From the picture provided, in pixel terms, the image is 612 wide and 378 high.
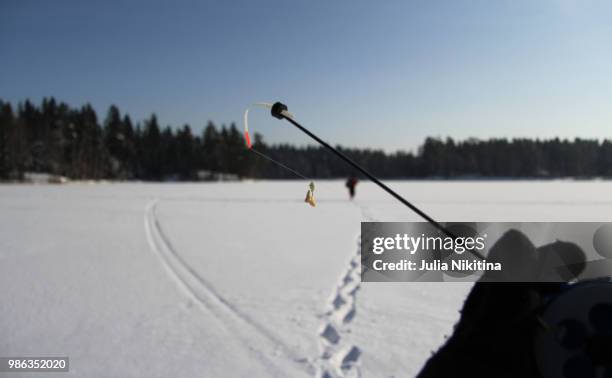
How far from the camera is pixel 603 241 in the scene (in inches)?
45.8

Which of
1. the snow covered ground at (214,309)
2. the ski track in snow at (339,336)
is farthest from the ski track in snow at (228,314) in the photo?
the ski track in snow at (339,336)

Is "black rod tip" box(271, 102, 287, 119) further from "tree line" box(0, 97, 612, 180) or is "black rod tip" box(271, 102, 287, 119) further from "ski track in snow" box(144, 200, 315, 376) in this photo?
"tree line" box(0, 97, 612, 180)

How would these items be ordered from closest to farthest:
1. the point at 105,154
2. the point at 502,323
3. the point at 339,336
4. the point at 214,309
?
the point at 502,323
the point at 339,336
the point at 214,309
the point at 105,154

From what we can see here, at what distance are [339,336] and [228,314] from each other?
1371mm

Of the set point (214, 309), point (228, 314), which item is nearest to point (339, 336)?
point (228, 314)

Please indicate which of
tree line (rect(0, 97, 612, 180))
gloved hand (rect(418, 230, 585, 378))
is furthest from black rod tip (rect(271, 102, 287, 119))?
tree line (rect(0, 97, 612, 180))

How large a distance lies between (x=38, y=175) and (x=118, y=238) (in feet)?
195

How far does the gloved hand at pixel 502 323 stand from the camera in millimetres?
884

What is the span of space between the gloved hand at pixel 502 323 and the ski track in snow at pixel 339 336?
197 cm

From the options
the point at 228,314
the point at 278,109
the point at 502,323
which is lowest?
the point at 228,314

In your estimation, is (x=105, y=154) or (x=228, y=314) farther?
(x=105, y=154)

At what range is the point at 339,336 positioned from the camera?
3307 millimetres

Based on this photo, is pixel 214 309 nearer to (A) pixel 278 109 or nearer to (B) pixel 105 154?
(A) pixel 278 109

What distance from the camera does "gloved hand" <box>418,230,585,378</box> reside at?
0.88 m
